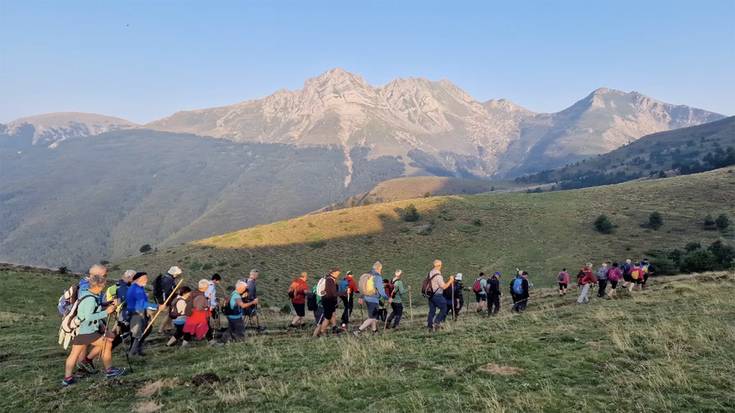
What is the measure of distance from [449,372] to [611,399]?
9.39 feet

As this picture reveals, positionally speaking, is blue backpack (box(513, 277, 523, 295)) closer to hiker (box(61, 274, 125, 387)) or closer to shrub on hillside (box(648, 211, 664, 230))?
hiker (box(61, 274, 125, 387))

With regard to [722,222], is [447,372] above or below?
above

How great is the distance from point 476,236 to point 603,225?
15.1 metres

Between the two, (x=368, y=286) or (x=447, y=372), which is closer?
(x=447, y=372)

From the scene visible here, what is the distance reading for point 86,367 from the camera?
11164 mm

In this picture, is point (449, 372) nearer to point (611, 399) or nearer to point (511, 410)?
point (511, 410)

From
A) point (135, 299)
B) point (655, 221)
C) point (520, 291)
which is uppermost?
point (135, 299)

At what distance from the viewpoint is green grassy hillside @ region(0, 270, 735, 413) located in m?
7.10

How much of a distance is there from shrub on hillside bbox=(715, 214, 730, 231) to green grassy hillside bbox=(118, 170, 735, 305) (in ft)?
5.58

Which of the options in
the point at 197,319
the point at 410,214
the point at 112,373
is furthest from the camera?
the point at 410,214

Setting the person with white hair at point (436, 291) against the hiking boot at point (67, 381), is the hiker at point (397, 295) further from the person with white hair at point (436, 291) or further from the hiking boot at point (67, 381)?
the hiking boot at point (67, 381)

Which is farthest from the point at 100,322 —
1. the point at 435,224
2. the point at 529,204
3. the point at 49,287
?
the point at 529,204

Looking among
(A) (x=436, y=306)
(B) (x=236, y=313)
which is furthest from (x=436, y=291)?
(B) (x=236, y=313)

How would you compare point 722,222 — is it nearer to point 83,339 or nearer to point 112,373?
point 112,373
